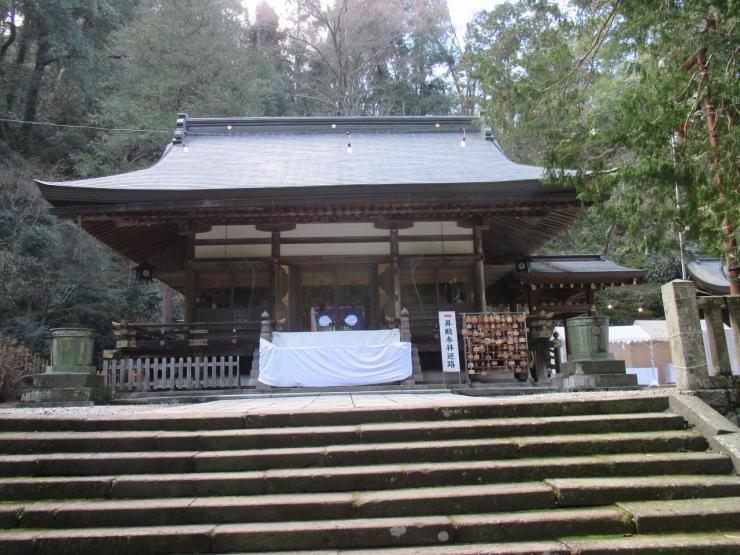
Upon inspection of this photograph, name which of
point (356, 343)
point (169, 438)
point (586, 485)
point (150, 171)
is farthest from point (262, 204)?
point (586, 485)

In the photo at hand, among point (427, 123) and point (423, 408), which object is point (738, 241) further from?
point (427, 123)

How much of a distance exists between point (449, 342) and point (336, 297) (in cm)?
294

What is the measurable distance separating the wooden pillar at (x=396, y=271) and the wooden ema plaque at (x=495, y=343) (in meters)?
1.61

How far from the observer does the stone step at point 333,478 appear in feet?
11.8

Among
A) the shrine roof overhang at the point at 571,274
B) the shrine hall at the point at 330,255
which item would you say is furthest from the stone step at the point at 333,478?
the shrine roof overhang at the point at 571,274

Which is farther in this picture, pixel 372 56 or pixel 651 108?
pixel 372 56

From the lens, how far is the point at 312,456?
152 inches

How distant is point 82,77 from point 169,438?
24.4 meters

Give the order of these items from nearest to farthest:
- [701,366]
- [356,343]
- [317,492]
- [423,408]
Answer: [317,492] < [423,408] < [701,366] < [356,343]

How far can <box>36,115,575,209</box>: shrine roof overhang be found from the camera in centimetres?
887

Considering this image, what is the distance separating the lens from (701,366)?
4.91 meters

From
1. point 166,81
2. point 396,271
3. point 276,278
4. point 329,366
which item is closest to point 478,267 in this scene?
point 396,271

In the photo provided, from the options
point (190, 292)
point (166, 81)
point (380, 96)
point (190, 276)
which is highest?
point (380, 96)

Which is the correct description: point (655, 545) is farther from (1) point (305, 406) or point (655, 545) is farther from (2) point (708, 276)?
(2) point (708, 276)
